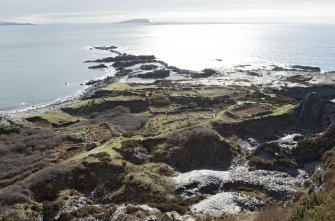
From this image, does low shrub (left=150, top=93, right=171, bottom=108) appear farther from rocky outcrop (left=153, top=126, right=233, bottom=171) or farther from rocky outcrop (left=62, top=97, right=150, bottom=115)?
rocky outcrop (left=153, top=126, right=233, bottom=171)

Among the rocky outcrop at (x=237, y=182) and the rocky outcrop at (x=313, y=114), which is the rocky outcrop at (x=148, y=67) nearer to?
the rocky outcrop at (x=313, y=114)

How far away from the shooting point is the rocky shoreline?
49.4 meters

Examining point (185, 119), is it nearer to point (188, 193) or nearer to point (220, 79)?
point (188, 193)

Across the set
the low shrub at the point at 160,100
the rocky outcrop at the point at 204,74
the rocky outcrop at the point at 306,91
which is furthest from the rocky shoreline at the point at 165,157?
the rocky outcrop at the point at 204,74

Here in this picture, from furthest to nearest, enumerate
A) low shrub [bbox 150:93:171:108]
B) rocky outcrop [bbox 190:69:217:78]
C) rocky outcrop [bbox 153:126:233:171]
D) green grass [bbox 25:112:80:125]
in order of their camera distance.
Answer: rocky outcrop [bbox 190:69:217:78] < low shrub [bbox 150:93:171:108] < green grass [bbox 25:112:80:125] < rocky outcrop [bbox 153:126:233:171]

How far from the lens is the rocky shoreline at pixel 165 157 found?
162 ft

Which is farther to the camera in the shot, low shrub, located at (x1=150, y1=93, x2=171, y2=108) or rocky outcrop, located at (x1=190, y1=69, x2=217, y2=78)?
rocky outcrop, located at (x1=190, y1=69, x2=217, y2=78)

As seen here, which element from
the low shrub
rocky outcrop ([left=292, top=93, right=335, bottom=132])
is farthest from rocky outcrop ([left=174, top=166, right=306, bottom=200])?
the low shrub

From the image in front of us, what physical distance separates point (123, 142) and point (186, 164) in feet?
33.3

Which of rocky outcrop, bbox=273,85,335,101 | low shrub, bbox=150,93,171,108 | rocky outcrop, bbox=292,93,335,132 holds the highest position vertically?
rocky outcrop, bbox=292,93,335,132

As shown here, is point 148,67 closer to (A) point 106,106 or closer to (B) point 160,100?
(B) point 160,100

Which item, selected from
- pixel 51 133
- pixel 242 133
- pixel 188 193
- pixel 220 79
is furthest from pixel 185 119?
pixel 220 79

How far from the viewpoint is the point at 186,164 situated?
63.5 metres

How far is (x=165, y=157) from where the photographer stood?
63750 millimetres
